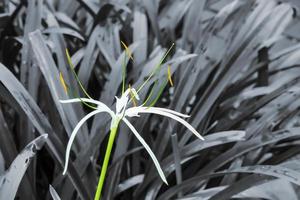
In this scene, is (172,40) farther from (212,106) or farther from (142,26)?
(212,106)

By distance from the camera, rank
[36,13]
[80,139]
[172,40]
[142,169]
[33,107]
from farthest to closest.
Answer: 1. [172,40]
2. [142,169]
3. [36,13]
4. [80,139]
5. [33,107]

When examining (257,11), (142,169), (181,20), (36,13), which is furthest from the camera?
(181,20)

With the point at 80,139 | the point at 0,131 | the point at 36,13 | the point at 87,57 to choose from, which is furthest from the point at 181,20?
the point at 0,131

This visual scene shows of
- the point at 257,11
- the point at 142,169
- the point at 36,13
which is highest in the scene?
the point at 36,13

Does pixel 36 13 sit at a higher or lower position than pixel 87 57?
higher

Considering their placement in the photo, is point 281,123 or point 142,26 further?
point 142,26

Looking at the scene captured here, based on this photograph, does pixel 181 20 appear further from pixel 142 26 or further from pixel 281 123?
pixel 281 123
